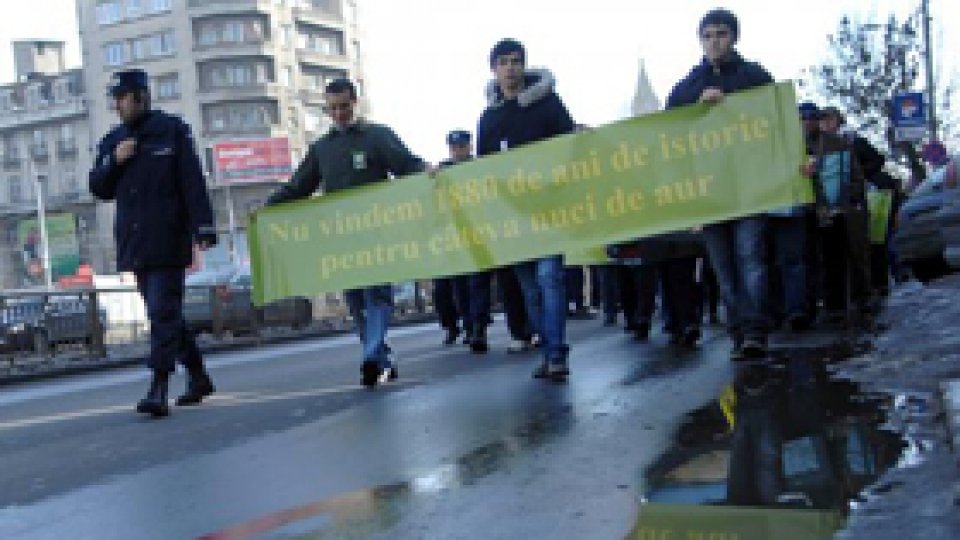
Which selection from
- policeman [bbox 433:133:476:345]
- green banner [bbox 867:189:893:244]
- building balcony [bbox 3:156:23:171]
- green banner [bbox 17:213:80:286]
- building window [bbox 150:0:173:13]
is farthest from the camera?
building balcony [bbox 3:156:23:171]

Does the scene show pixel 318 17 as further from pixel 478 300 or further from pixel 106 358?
pixel 478 300

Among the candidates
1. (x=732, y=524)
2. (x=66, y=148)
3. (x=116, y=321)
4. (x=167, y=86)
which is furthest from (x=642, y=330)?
(x=66, y=148)

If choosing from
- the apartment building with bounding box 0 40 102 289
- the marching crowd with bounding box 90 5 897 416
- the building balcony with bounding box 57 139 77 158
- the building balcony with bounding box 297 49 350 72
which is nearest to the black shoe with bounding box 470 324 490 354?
the marching crowd with bounding box 90 5 897 416

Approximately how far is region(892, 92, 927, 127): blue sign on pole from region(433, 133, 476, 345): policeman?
15626mm

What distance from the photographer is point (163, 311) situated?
6805 mm

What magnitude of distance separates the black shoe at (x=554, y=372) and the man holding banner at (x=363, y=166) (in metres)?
1.13

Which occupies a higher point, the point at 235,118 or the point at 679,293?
the point at 235,118

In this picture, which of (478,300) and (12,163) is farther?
(12,163)

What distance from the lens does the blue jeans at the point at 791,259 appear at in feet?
28.2

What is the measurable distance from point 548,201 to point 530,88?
2.90 ft

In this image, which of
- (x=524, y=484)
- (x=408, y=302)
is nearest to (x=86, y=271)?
(x=408, y=302)

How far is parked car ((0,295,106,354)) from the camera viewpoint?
14.3 m

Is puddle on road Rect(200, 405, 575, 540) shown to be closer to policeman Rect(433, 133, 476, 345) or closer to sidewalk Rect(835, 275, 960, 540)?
sidewalk Rect(835, 275, 960, 540)

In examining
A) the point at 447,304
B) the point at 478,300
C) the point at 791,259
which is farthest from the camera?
the point at 447,304
